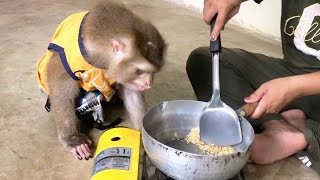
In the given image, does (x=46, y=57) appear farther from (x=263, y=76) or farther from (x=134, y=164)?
(x=263, y=76)

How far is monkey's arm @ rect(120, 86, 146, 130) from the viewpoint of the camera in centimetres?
141

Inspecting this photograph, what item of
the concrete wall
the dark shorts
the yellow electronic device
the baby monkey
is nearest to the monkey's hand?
the baby monkey

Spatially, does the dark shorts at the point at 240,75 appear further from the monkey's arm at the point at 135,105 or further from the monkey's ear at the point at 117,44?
the monkey's ear at the point at 117,44

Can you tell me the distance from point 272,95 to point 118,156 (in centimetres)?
43

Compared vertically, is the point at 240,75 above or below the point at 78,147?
above

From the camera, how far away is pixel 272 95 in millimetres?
1138

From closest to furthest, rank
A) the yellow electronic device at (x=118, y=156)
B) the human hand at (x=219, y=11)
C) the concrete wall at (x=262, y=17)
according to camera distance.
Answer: the yellow electronic device at (x=118, y=156), the human hand at (x=219, y=11), the concrete wall at (x=262, y=17)

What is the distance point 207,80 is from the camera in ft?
5.02

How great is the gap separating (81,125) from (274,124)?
2.08 feet

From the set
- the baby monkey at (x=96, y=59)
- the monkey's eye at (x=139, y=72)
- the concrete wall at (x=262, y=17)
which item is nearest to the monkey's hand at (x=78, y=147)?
the baby monkey at (x=96, y=59)

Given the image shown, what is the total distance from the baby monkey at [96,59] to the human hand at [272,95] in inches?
11.2

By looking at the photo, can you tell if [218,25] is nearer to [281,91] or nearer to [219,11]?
[219,11]

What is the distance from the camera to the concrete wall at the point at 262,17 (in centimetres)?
235

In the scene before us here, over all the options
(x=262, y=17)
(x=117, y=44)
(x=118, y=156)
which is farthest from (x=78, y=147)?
(x=262, y=17)
